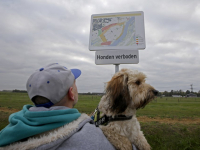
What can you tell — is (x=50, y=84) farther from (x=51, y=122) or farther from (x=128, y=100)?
(x=128, y=100)

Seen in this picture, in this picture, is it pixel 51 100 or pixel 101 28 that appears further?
pixel 101 28

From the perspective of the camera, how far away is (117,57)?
4.96 meters

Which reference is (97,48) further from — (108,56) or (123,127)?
(123,127)

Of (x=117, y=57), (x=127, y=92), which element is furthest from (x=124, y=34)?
(x=127, y=92)

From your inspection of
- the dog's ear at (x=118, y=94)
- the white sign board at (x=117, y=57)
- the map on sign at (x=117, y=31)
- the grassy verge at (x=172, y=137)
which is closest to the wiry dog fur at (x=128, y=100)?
the dog's ear at (x=118, y=94)

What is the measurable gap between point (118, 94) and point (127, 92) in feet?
0.63

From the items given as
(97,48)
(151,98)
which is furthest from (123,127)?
(97,48)

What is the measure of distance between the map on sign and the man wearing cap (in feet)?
12.0

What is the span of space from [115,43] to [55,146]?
4.33m

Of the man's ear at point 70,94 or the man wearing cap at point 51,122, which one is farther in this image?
the man's ear at point 70,94

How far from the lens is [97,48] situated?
5.18m

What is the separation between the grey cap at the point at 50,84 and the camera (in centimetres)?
156

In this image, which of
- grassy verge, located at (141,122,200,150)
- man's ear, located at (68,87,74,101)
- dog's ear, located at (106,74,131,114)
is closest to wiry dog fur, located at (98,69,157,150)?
dog's ear, located at (106,74,131,114)

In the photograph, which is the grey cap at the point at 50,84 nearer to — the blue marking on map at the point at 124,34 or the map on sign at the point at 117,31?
the map on sign at the point at 117,31
